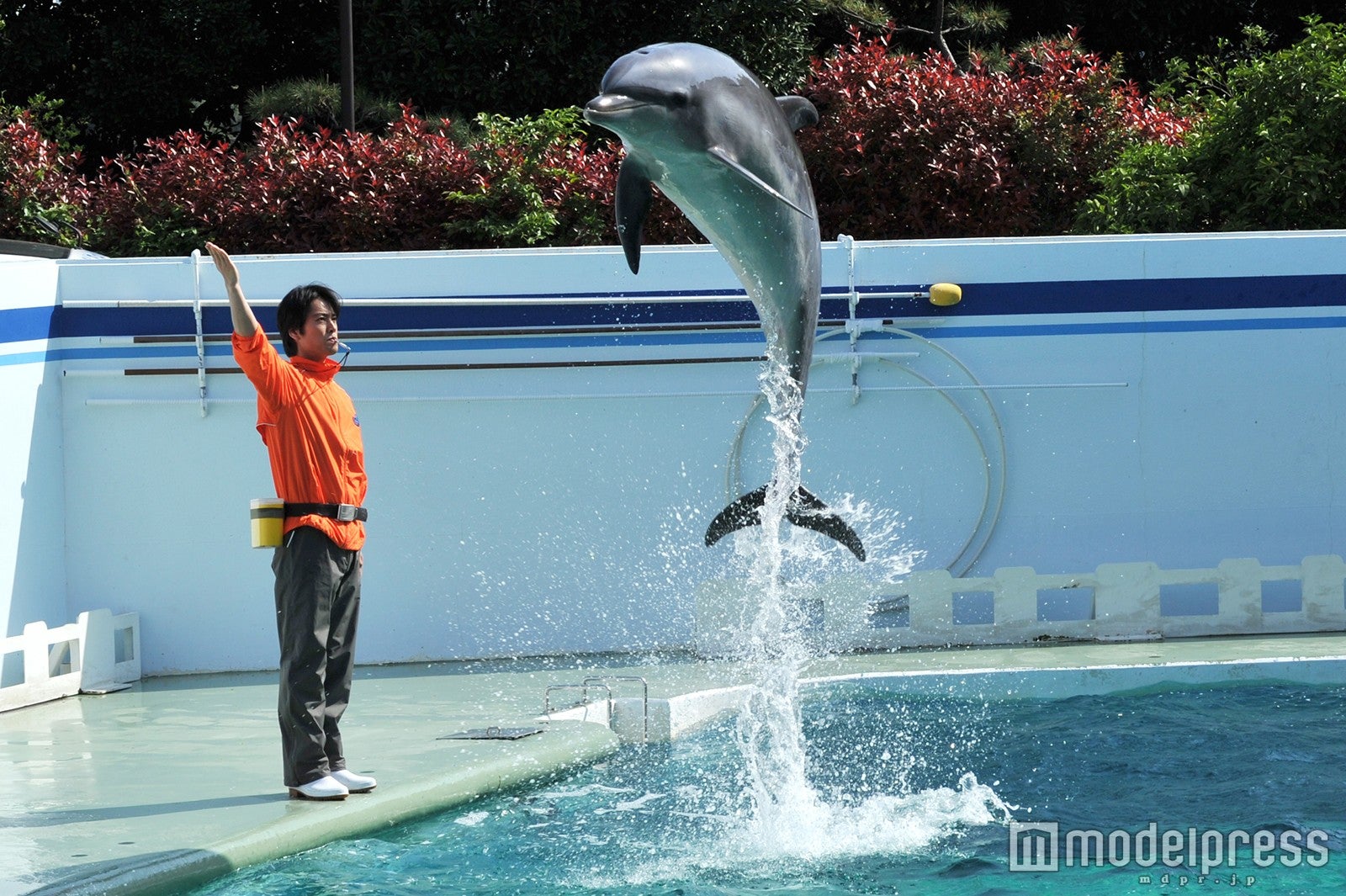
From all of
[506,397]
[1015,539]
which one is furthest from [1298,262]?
[506,397]

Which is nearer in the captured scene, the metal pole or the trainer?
the trainer

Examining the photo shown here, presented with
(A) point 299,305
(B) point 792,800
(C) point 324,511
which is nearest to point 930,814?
(B) point 792,800

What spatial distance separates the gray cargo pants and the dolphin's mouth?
80.7 inches

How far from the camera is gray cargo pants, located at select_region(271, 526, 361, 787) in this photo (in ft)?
16.1

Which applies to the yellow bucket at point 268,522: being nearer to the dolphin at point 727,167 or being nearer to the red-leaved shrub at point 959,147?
the dolphin at point 727,167

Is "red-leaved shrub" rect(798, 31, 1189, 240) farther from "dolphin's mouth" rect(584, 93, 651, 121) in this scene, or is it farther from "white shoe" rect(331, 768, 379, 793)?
"dolphin's mouth" rect(584, 93, 651, 121)

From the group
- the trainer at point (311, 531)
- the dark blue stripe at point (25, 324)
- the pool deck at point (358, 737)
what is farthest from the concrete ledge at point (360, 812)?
the dark blue stripe at point (25, 324)

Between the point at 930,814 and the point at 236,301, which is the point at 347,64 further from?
the point at 930,814

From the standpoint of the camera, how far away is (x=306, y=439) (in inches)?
197

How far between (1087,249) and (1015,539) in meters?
1.60

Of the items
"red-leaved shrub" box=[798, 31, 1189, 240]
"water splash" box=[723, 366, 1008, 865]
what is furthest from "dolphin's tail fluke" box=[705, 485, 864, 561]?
"red-leaved shrub" box=[798, 31, 1189, 240]

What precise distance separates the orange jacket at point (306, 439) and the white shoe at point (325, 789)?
765mm

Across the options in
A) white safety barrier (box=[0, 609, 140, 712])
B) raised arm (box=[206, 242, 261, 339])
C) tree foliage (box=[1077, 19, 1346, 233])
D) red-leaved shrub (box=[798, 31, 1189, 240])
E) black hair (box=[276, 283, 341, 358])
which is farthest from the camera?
red-leaved shrub (box=[798, 31, 1189, 240])

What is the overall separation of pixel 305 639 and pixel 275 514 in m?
0.42
